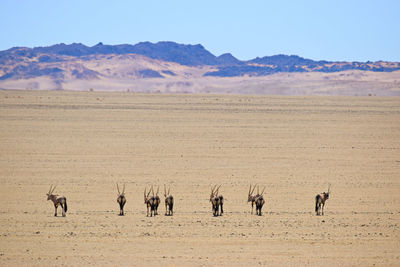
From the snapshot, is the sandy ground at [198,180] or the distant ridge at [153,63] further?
the distant ridge at [153,63]

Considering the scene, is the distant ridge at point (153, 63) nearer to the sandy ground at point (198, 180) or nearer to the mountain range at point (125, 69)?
the mountain range at point (125, 69)

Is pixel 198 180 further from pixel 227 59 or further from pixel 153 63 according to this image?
pixel 227 59

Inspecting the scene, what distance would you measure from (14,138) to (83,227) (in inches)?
715

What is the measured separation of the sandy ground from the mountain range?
50507 millimetres

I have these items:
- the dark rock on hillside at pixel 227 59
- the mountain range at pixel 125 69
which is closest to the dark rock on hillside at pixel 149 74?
the mountain range at pixel 125 69

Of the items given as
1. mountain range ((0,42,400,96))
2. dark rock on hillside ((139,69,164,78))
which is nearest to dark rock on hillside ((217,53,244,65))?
mountain range ((0,42,400,96))

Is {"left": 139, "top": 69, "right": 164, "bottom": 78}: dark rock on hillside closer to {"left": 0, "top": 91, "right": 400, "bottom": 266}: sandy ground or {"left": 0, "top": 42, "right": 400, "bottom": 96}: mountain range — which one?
{"left": 0, "top": 42, "right": 400, "bottom": 96}: mountain range

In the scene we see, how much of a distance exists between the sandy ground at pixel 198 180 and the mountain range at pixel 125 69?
166 ft

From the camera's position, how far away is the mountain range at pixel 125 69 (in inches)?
3770

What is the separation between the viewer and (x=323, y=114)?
1684 inches

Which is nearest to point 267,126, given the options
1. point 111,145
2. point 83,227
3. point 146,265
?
point 111,145

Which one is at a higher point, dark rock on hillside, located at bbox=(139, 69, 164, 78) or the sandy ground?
dark rock on hillside, located at bbox=(139, 69, 164, 78)

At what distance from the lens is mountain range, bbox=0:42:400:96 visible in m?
95.8

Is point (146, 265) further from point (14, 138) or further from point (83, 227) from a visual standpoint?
point (14, 138)
